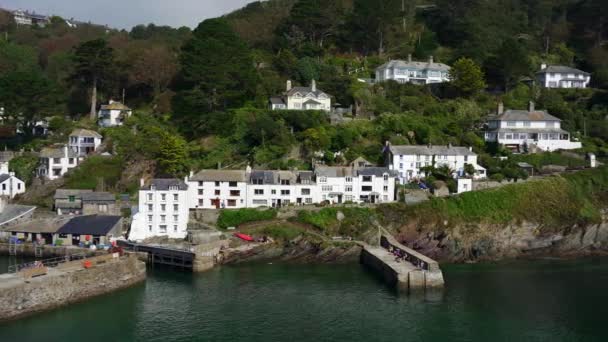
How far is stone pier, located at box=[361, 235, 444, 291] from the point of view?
36500 mm

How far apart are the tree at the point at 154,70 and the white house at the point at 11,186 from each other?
718 inches

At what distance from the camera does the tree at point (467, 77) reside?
2469 inches

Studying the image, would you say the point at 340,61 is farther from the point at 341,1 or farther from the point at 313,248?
the point at 313,248

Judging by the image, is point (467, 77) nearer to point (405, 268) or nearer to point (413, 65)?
point (413, 65)

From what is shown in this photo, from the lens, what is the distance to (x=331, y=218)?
151ft

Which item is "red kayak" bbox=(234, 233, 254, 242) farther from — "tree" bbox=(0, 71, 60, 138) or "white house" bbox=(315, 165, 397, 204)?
"tree" bbox=(0, 71, 60, 138)

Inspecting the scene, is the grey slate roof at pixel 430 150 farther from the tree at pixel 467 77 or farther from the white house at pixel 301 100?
the tree at pixel 467 77

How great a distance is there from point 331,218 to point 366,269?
608 centimetres

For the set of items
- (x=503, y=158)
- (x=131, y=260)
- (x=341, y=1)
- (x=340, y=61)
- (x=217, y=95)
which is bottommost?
(x=131, y=260)

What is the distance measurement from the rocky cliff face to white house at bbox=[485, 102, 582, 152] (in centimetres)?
1182

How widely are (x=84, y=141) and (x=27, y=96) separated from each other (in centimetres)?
734

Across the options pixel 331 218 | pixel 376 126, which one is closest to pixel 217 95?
pixel 376 126

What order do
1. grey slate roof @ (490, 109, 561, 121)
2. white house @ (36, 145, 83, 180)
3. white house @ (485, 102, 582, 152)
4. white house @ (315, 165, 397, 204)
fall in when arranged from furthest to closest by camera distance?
1. grey slate roof @ (490, 109, 561, 121)
2. white house @ (485, 102, 582, 152)
3. white house @ (36, 145, 83, 180)
4. white house @ (315, 165, 397, 204)

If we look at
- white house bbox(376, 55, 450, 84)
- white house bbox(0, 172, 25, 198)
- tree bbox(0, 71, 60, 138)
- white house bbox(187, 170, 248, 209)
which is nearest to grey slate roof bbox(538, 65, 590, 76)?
white house bbox(376, 55, 450, 84)
